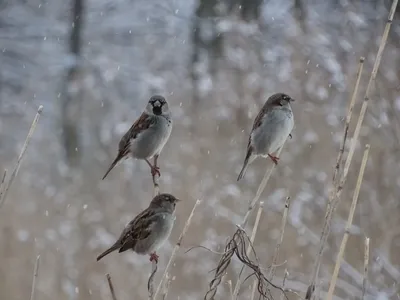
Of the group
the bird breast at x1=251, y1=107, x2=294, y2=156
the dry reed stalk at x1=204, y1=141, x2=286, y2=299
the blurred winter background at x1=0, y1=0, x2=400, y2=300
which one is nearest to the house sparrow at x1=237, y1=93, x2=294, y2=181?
the bird breast at x1=251, y1=107, x2=294, y2=156

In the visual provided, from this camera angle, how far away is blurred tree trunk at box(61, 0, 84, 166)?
6.51 ft

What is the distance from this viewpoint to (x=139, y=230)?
1059mm

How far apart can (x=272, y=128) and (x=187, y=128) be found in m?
0.89

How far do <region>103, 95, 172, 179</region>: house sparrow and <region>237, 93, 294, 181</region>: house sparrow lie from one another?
16cm

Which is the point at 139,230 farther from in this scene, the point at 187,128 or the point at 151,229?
the point at 187,128

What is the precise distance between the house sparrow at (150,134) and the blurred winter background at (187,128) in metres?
0.77

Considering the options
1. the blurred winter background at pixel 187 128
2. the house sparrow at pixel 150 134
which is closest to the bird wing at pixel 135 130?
the house sparrow at pixel 150 134

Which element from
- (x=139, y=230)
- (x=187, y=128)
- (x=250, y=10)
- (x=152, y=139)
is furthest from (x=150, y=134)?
(x=250, y=10)

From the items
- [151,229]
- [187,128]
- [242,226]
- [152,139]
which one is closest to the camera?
[242,226]

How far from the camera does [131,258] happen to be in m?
1.97

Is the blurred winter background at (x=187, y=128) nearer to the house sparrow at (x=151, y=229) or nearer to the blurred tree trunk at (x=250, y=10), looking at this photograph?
the blurred tree trunk at (x=250, y=10)

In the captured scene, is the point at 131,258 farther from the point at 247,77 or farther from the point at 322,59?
the point at 322,59

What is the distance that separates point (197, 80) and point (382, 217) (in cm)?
71

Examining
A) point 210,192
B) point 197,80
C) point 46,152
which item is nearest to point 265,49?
point 197,80
